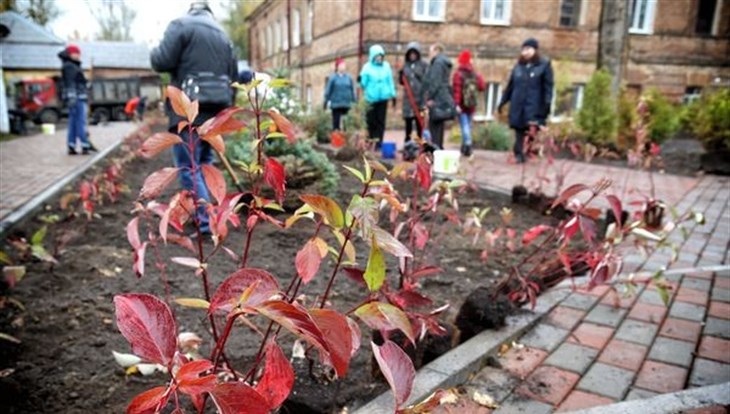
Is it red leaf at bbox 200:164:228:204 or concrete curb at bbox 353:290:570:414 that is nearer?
red leaf at bbox 200:164:228:204

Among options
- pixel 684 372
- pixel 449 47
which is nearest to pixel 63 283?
pixel 684 372

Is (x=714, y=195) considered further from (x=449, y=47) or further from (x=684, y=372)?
(x=449, y=47)

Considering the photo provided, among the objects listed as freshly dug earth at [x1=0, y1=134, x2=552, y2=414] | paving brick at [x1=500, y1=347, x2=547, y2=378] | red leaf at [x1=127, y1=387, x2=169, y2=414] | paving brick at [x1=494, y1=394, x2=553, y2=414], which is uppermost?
red leaf at [x1=127, y1=387, x2=169, y2=414]

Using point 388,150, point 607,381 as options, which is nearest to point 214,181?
point 607,381

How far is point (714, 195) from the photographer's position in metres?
5.53

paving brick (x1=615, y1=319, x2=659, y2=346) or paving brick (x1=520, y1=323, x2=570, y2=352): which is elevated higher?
paving brick (x1=615, y1=319, x2=659, y2=346)

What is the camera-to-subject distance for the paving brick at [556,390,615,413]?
1.71 m

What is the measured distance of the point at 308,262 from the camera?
3.46ft

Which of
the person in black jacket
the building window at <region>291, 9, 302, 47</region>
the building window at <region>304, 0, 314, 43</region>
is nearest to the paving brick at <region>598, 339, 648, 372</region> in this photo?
the person in black jacket

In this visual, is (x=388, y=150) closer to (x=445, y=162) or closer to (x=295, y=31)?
(x=445, y=162)

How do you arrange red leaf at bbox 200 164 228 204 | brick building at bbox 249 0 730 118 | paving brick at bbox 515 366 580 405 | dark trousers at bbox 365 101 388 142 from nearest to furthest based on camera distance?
red leaf at bbox 200 164 228 204, paving brick at bbox 515 366 580 405, dark trousers at bbox 365 101 388 142, brick building at bbox 249 0 730 118

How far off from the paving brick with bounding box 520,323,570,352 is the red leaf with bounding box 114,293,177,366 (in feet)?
5.70

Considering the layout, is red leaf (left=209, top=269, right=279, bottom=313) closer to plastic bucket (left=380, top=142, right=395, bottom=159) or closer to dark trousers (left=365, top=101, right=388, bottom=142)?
plastic bucket (left=380, top=142, right=395, bottom=159)

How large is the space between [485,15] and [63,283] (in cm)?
1471
